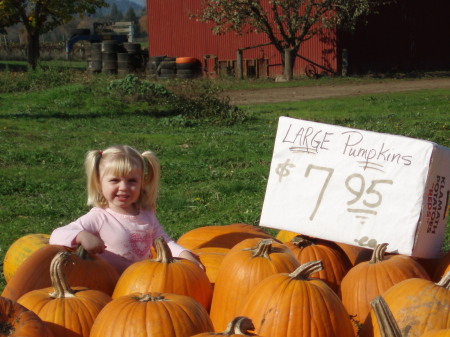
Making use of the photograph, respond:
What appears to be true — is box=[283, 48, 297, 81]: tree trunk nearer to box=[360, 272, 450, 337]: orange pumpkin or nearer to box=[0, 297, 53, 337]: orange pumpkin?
box=[360, 272, 450, 337]: orange pumpkin

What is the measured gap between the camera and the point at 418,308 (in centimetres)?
297

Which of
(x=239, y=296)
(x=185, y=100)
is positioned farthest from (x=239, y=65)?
(x=239, y=296)

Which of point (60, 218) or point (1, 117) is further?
point (1, 117)

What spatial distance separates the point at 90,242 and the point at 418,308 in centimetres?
167

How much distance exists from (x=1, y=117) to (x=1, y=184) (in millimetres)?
6492

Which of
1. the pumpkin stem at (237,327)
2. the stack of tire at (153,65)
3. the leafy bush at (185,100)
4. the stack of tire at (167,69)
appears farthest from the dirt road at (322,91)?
the pumpkin stem at (237,327)

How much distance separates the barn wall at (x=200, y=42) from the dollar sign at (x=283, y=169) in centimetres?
2697

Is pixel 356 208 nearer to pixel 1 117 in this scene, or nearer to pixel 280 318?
pixel 280 318

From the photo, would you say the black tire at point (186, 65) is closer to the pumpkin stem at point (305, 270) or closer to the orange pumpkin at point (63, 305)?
the orange pumpkin at point (63, 305)

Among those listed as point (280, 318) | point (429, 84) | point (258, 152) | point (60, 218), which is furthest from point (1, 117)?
point (429, 84)

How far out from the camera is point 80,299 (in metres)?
3.17

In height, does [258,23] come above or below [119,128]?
above

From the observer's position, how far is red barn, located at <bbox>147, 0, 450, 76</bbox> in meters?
31.0

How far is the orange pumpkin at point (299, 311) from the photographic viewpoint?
292cm
